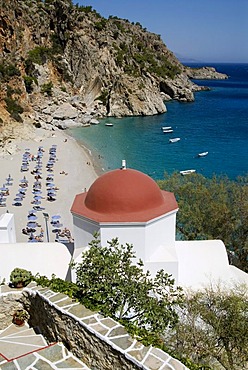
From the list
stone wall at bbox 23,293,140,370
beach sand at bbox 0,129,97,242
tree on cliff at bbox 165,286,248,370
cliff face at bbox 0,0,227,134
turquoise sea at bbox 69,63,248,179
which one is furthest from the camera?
cliff face at bbox 0,0,227,134

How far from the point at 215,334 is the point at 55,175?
29.2 meters

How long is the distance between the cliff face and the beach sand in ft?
40.4

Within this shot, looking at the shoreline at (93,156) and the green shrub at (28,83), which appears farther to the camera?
the green shrub at (28,83)

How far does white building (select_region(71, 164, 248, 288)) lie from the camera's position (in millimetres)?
11461

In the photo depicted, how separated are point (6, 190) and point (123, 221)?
72.1 feet

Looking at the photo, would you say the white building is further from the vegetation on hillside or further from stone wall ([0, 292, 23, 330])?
stone wall ([0, 292, 23, 330])

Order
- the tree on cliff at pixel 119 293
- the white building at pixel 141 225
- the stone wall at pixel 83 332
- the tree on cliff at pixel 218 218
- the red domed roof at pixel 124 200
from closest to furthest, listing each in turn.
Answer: the stone wall at pixel 83 332, the tree on cliff at pixel 119 293, the white building at pixel 141 225, the red domed roof at pixel 124 200, the tree on cliff at pixel 218 218

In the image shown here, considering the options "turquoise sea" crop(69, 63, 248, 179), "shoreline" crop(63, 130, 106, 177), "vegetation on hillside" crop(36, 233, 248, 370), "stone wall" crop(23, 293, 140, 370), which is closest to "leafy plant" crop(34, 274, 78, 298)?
"vegetation on hillside" crop(36, 233, 248, 370)

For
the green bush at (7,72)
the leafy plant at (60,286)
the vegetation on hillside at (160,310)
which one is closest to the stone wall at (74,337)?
the leafy plant at (60,286)

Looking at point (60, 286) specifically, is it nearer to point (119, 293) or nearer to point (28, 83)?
point (119, 293)

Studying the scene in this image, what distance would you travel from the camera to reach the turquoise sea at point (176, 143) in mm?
43438

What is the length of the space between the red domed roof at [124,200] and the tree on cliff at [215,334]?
3372mm

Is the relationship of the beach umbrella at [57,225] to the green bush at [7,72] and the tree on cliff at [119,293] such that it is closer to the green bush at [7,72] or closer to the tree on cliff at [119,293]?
the tree on cliff at [119,293]

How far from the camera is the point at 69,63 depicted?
7838 centimetres
